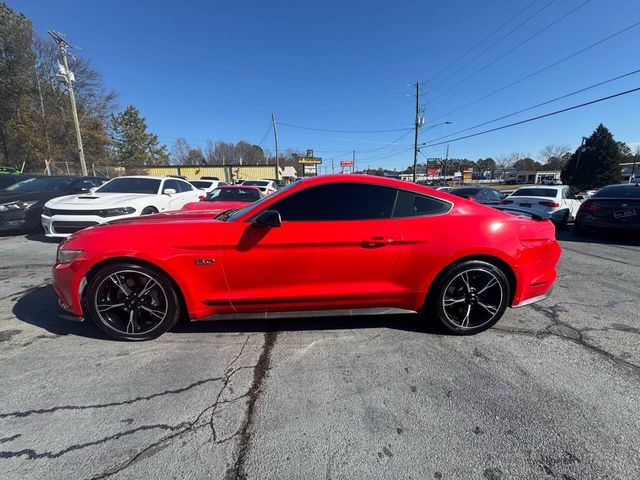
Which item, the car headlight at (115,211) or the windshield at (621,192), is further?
the windshield at (621,192)

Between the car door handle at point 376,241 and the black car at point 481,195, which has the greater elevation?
the black car at point 481,195

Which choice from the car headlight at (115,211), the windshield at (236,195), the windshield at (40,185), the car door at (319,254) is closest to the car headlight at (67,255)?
the car door at (319,254)

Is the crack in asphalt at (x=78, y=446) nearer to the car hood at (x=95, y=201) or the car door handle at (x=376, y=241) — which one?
the car door handle at (x=376, y=241)

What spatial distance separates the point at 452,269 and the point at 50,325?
13.5ft

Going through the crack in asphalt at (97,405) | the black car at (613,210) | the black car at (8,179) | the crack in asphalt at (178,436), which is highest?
the black car at (8,179)

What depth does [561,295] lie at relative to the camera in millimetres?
Result: 3920

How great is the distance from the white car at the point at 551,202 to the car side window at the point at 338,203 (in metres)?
7.64

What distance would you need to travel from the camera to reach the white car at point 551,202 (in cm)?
862

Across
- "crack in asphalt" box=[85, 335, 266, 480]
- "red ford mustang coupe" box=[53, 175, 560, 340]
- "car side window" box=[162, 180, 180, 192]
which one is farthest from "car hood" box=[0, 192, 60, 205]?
"crack in asphalt" box=[85, 335, 266, 480]

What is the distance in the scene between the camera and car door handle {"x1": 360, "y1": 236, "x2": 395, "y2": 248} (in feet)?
8.61

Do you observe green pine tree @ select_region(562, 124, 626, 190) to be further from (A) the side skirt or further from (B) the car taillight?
(A) the side skirt

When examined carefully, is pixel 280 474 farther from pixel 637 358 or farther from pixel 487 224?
pixel 637 358

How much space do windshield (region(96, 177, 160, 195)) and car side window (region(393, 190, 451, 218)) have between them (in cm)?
681

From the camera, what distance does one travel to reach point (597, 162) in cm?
3681
